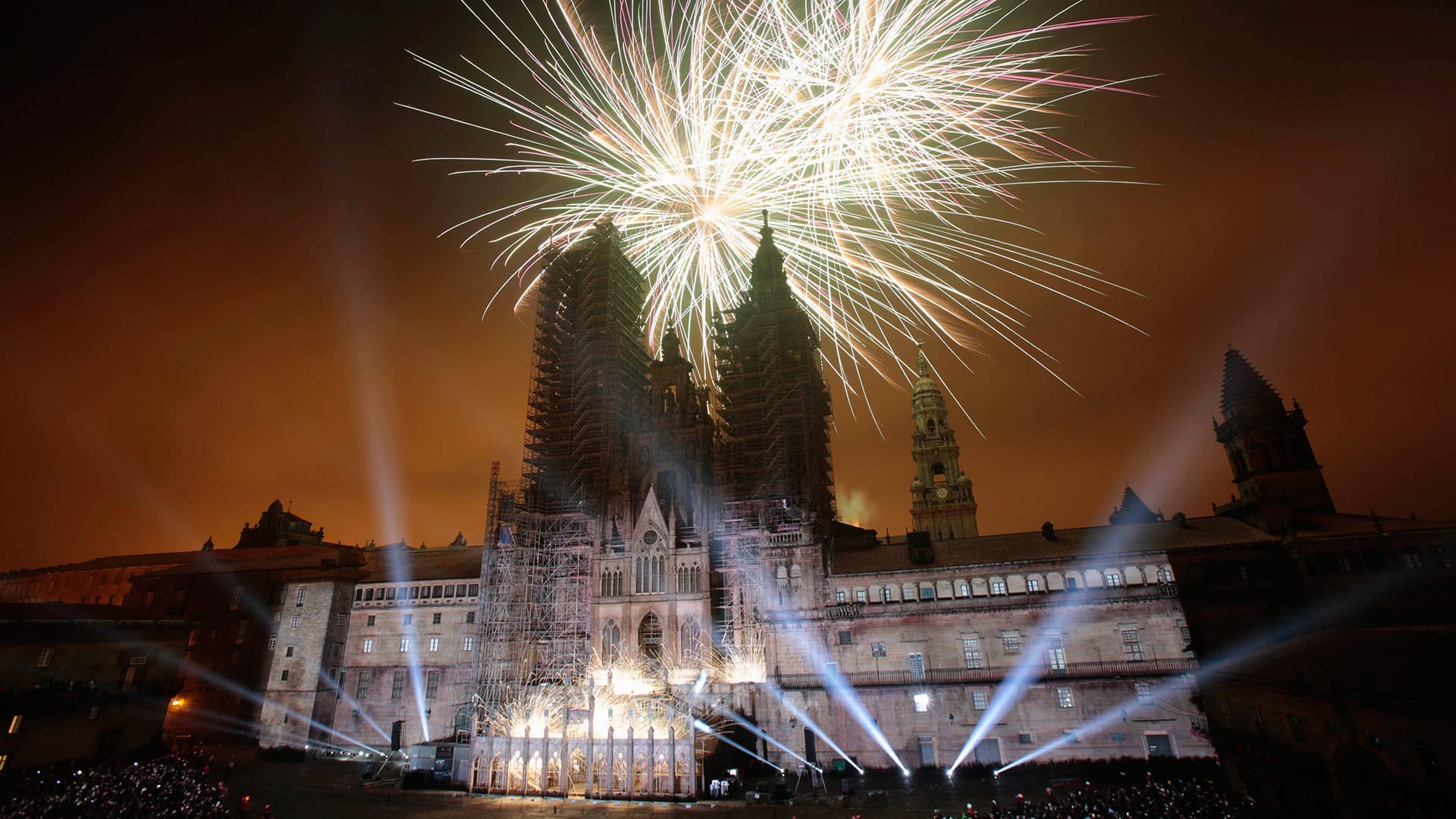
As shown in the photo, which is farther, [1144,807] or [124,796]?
[124,796]

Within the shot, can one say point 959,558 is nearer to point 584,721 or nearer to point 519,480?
point 584,721

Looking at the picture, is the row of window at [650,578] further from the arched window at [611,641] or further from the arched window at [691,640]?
the arched window at [691,640]

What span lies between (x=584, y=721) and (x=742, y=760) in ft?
33.2

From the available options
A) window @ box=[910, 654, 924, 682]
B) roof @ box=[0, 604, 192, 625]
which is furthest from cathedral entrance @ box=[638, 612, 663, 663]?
roof @ box=[0, 604, 192, 625]

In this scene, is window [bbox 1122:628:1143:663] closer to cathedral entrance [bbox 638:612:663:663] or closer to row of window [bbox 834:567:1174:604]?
row of window [bbox 834:567:1174:604]

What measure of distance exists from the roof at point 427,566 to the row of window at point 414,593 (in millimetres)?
687

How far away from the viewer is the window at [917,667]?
40.4 m

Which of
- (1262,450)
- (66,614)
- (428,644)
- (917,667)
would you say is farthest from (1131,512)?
(66,614)

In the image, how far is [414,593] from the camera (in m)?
54.8

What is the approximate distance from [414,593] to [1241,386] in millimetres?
68689

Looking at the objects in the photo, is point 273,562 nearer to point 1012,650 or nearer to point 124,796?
point 124,796

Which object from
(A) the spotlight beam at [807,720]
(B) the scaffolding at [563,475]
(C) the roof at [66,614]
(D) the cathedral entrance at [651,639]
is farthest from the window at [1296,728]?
(C) the roof at [66,614]

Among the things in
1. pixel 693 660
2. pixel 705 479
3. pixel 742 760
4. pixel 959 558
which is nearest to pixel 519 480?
pixel 705 479

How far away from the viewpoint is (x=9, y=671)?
120 feet
